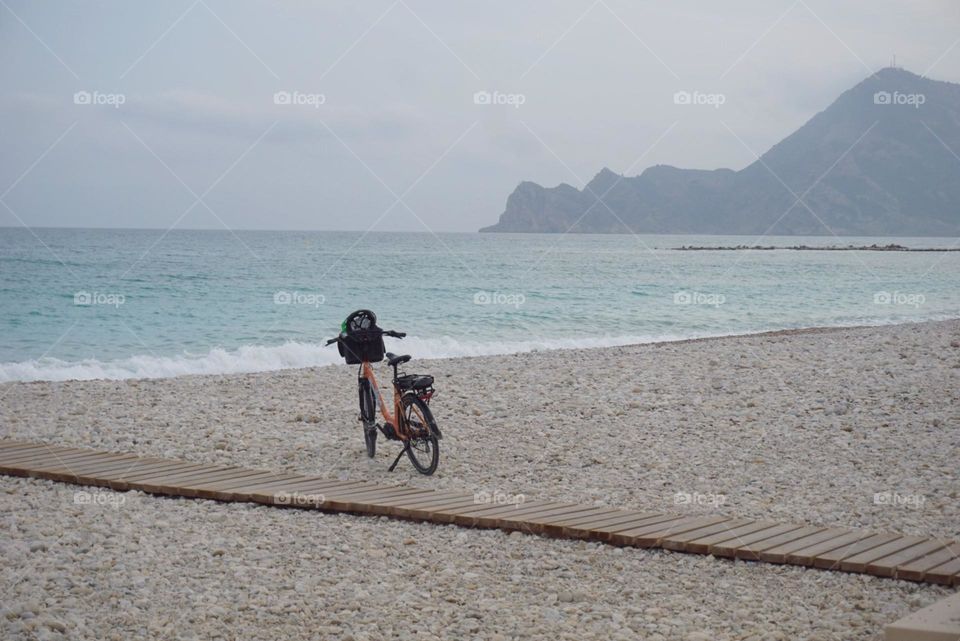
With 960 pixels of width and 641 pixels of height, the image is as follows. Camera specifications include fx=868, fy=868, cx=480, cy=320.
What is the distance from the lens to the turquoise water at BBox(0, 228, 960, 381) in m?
21.1

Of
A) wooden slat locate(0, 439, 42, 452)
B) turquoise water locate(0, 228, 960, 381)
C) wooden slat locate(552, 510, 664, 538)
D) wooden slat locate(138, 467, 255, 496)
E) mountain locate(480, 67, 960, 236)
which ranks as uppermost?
mountain locate(480, 67, 960, 236)

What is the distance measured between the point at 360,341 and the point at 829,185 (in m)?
121

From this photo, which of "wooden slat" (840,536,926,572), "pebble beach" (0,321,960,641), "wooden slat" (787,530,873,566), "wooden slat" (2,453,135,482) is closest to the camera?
"pebble beach" (0,321,960,641)

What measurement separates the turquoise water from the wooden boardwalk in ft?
35.5

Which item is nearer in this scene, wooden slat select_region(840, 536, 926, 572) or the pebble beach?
the pebble beach

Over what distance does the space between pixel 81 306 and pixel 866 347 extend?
27.1 m

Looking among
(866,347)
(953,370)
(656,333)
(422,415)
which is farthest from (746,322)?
(422,415)

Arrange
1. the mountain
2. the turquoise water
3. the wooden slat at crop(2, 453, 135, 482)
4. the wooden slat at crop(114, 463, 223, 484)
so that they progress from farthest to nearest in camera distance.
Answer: the mountain < the turquoise water < the wooden slat at crop(2, 453, 135, 482) < the wooden slat at crop(114, 463, 223, 484)

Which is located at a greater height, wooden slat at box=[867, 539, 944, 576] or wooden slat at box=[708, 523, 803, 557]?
wooden slat at box=[708, 523, 803, 557]

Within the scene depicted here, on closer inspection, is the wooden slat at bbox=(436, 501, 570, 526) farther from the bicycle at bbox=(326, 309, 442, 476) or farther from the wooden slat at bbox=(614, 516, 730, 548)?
the bicycle at bbox=(326, 309, 442, 476)

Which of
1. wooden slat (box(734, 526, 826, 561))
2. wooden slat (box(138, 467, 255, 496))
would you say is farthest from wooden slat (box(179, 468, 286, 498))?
wooden slat (box(734, 526, 826, 561))

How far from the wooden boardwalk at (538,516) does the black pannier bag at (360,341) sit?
110 centimetres

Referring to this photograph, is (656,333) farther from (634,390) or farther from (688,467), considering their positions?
(688,467)

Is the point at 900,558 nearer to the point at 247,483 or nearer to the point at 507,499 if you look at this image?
the point at 507,499
